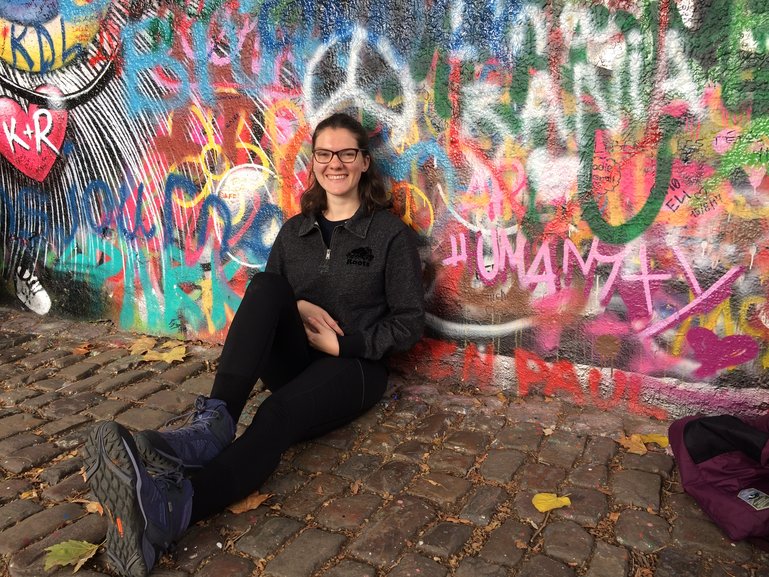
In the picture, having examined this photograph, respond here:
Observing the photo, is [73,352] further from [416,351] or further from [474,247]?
[474,247]

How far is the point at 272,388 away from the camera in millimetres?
3066

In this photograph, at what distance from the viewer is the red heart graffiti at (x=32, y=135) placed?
4.37 m

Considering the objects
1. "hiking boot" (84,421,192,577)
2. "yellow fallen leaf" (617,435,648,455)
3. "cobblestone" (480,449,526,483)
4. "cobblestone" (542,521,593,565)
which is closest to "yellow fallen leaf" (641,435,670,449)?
"yellow fallen leaf" (617,435,648,455)

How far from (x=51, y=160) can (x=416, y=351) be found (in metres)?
2.77

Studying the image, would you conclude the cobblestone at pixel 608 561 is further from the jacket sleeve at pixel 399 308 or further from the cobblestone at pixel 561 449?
the jacket sleeve at pixel 399 308

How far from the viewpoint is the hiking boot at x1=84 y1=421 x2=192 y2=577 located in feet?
6.72

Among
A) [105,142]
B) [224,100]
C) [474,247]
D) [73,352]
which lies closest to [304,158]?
[224,100]

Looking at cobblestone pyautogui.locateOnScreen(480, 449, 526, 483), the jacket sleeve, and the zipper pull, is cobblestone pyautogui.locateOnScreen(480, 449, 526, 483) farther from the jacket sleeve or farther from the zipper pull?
the zipper pull

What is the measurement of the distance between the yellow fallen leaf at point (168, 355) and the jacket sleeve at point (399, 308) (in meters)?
1.40

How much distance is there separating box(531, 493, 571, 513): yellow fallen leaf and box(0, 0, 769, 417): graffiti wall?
83cm

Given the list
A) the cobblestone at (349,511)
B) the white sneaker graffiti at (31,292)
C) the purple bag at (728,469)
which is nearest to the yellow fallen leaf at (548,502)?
the purple bag at (728,469)

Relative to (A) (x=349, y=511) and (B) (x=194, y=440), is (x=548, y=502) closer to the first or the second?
(A) (x=349, y=511)

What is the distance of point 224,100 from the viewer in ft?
12.4

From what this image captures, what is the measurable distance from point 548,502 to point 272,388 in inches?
51.0
